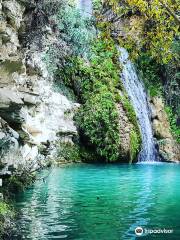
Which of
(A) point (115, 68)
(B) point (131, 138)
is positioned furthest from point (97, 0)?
(B) point (131, 138)

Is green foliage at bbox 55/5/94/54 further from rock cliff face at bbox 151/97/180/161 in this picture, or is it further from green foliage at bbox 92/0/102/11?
rock cliff face at bbox 151/97/180/161

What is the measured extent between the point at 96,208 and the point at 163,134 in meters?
17.8

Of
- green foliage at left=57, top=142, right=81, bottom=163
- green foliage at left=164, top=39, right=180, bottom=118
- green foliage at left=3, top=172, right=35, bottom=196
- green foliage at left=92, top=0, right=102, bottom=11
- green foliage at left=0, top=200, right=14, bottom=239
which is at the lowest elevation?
green foliage at left=0, top=200, right=14, bottom=239

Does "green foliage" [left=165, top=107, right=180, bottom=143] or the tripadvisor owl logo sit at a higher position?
"green foliage" [left=165, top=107, right=180, bottom=143]

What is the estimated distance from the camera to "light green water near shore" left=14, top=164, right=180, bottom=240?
7207 mm

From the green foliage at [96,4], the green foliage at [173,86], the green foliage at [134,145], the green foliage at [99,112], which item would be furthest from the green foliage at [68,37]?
the green foliage at [173,86]

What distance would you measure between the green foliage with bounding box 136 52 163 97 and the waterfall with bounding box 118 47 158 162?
1.61m

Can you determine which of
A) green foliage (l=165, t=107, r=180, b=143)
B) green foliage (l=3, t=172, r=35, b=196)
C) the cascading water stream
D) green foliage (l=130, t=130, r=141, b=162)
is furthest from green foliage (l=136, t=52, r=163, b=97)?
green foliage (l=3, t=172, r=35, b=196)

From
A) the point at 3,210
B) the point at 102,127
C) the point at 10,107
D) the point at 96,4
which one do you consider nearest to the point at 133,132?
the point at 102,127

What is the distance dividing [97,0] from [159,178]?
51.7 ft

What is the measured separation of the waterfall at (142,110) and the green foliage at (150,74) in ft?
5.28

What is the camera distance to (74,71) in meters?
22.8

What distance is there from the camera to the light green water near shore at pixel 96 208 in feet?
23.6

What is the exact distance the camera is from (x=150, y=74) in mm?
29281
